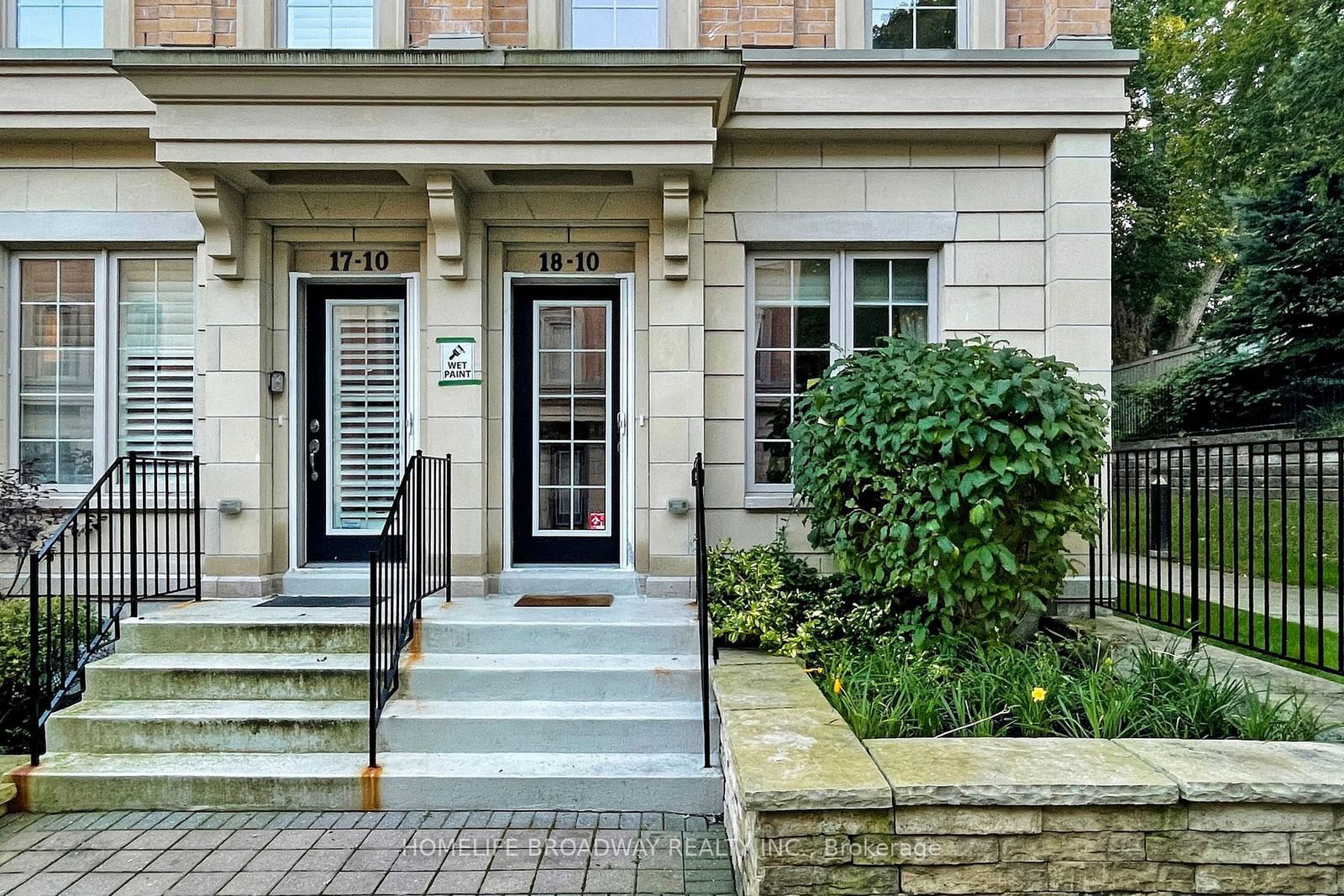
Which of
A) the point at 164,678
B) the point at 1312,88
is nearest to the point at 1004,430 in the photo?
the point at 164,678

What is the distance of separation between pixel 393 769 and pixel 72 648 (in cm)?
219

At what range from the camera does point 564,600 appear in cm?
511

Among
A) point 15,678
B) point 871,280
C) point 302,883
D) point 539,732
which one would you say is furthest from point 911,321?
point 15,678

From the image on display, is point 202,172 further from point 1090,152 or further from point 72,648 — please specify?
point 1090,152

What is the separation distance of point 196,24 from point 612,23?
9.04ft

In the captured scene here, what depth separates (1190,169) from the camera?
47.6 feet

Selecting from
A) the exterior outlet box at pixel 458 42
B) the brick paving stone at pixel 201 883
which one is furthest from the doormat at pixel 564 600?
the exterior outlet box at pixel 458 42

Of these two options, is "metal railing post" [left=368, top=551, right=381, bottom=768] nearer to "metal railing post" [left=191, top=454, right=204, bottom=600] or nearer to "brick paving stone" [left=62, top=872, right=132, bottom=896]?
"brick paving stone" [left=62, top=872, right=132, bottom=896]

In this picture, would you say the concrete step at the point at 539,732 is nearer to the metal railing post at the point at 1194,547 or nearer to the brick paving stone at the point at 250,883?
the brick paving stone at the point at 250,883

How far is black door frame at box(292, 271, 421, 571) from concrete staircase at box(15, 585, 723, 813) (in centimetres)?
112

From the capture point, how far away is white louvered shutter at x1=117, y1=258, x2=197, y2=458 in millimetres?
5605

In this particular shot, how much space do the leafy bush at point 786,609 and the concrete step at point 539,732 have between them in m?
0.54

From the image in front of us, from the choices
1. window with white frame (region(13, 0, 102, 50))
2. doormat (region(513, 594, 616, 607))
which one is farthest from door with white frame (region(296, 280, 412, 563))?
window with white frame (region(13, 0, 102, 50))

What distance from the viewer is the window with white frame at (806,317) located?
18.4 ft
